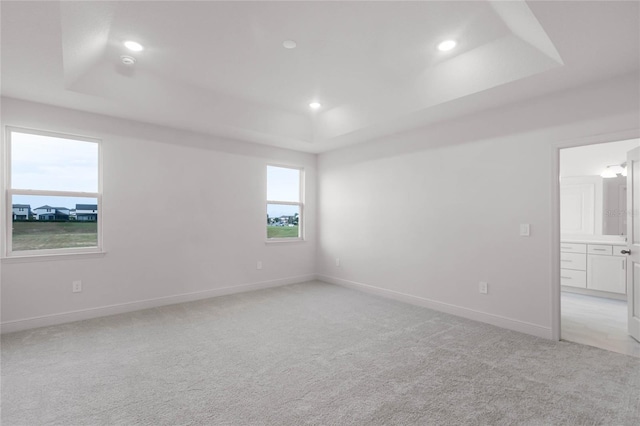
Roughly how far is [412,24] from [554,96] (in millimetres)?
1740

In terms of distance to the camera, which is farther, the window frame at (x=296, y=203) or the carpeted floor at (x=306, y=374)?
the window frame at (x=296, y=203)

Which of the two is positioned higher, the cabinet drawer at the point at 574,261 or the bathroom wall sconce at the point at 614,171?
the bathroom wall sconce at the point at 614,171

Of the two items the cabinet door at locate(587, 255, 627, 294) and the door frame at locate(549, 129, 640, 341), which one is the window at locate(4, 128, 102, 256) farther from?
Answer: the cabinet door at locate(587, 255, 627, 294)

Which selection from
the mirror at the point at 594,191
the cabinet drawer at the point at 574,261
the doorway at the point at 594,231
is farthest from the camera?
the mirror at the point at 594,191

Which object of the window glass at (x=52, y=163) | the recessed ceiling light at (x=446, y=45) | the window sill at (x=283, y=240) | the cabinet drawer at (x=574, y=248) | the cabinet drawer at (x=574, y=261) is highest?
the recessed ceiling light at (x=446, y=45)

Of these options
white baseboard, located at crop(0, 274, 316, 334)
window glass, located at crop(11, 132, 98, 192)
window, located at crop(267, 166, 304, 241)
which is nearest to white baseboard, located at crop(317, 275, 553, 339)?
window, located at crop(267, 166, 304, 241)

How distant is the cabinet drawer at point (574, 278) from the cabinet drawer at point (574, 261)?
0.21 ft

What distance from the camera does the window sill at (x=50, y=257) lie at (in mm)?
3382

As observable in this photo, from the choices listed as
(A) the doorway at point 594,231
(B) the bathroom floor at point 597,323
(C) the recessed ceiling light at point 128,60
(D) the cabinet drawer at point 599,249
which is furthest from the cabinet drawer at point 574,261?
(C) the recessed ceiling light at point 128,60

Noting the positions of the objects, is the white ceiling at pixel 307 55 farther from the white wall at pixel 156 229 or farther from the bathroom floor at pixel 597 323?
the bathroom floor at pixel 597 323

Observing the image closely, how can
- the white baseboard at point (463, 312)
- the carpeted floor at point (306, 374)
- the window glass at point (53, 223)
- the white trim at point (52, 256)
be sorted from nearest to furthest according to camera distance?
the carpeted floor at point (306, 374) → the white baseboard at point (463, 312) → the white trim at point (52, 256) → the window glass at point (53, 223)

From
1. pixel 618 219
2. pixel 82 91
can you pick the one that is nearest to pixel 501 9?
pixel 82 91

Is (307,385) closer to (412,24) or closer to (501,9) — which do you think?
(412,24)

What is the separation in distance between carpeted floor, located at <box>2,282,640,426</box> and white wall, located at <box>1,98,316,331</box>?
382 mm
